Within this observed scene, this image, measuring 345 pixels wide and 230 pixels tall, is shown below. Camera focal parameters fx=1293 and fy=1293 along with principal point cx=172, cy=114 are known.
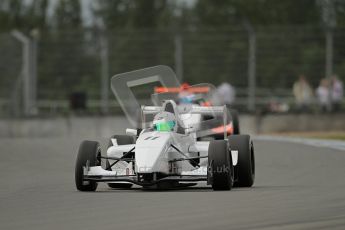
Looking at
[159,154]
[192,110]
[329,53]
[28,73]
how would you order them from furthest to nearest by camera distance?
[28,73]
[329,53]
[192,110]
[159,154]

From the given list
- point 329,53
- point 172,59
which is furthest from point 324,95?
point 172,59

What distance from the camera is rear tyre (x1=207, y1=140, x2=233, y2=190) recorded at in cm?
1402

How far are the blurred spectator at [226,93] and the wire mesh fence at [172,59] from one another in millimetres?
172

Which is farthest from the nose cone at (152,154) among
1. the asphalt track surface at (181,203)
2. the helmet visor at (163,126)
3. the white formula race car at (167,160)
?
the helmet visor at (163,126)

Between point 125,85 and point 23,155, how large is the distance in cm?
718

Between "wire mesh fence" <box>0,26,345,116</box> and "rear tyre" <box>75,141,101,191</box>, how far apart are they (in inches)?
767

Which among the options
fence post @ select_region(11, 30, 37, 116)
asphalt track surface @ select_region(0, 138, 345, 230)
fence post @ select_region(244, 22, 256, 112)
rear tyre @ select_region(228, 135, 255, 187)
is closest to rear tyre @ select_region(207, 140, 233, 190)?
asphalt track surface @ select_region(0, 138, 345, 230)

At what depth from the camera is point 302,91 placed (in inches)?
1357

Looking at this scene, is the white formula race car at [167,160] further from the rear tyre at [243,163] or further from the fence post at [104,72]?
the fence post at [104,72]

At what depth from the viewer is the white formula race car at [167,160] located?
14.1 m

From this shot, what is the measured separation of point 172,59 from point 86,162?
2056 cm

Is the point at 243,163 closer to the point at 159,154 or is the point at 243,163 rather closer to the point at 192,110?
the point at 159,154

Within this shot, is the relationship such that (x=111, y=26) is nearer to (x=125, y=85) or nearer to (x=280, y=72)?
(x=280, y=72)

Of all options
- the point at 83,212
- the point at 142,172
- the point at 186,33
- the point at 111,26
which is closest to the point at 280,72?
the point at 186,33
